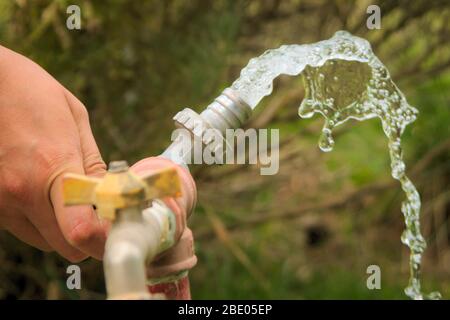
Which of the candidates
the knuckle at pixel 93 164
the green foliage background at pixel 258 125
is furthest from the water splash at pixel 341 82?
the green foliage background at pixel 258 125

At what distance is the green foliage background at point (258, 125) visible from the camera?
1.61m

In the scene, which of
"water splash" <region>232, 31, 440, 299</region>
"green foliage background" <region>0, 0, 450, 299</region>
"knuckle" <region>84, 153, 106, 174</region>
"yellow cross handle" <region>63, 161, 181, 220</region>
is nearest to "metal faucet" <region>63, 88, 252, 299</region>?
"yellow cross handle" <region>63, 161, 181, 220</region>

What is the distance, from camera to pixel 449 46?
78.2 inches

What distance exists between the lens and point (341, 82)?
3.46 ft

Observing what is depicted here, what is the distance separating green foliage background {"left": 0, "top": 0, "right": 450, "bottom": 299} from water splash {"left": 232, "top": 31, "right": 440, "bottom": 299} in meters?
0.56

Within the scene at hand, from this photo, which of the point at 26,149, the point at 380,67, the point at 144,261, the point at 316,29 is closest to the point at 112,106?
the point at 316,29

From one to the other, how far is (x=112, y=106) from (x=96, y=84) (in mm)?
82

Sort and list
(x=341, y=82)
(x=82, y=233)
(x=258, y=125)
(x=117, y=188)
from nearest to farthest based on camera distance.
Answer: (x=117, y=188) < (x=82, y=233) < (x=341, y=82) < (x=258, y=125)

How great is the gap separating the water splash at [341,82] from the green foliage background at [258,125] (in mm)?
561

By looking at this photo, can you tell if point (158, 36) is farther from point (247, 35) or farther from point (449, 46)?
point (449, 46)

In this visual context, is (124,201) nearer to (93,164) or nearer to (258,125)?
(93,164)

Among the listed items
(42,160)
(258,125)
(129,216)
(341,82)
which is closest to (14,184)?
(42,160)

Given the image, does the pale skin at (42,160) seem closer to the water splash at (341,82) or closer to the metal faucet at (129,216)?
the metal faucet at (129,216)

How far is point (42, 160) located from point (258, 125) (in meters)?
1.23
